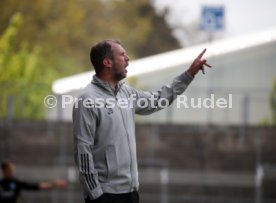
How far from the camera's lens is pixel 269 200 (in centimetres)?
2833

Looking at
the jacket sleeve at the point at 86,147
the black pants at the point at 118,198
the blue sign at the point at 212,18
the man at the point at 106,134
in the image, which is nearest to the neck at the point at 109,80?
the man at the point at 106,134

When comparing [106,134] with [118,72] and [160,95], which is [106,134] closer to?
[118,72]

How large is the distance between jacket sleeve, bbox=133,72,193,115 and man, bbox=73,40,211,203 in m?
0.24

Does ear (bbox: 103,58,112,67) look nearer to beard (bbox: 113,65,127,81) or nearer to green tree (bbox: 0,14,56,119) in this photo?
beard (bbox: 113,65,127,81)

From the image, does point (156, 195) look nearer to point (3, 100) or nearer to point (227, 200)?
point (227, 200)

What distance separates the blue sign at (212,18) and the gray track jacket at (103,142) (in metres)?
18.4

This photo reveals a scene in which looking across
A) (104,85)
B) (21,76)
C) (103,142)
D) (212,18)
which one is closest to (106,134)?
(103,142)

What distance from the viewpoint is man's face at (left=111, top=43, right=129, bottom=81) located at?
25.0 ft

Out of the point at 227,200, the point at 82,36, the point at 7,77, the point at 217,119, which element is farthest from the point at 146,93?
the point at 82,36

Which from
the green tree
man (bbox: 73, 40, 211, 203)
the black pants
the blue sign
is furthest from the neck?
the green tree

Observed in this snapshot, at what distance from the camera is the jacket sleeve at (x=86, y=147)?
7426 millimetres

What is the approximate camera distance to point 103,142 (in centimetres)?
752

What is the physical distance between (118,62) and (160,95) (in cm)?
55

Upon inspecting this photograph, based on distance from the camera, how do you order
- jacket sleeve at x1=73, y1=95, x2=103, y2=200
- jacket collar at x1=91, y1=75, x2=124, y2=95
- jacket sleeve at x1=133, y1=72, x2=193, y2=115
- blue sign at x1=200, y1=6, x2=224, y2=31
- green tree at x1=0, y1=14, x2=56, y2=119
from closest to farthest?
1. jacket sleeve at x1=73, y1=95, x2=103, y2=200
2. jacket collar at x1=91, y1=75, x2=124, y2=95
3. jacket sleeve at x1=133, y1=72, x2=193, y2=115
4. blue sign at x1=200, y1=6, x2=224, y2=31
5. green tree at x1=0, y1=14, x2=56, y2=119
